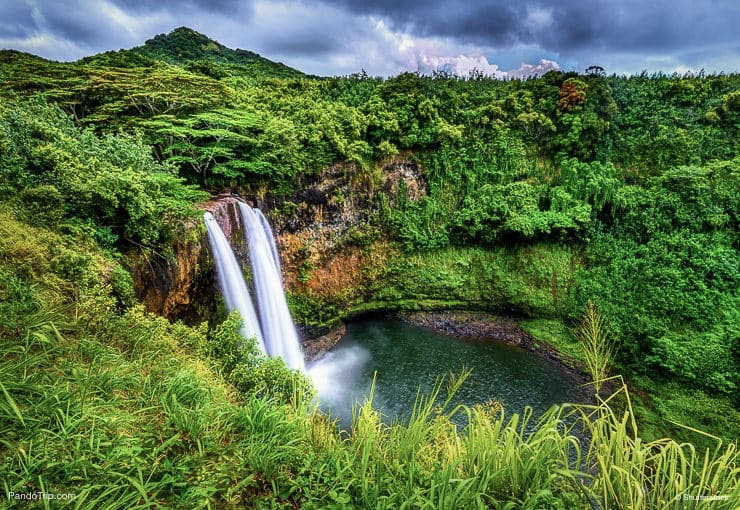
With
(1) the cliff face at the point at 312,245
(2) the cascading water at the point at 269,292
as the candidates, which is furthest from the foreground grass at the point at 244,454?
(2) the cascading water at the point at 269,292

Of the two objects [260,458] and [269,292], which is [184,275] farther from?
[260,458]

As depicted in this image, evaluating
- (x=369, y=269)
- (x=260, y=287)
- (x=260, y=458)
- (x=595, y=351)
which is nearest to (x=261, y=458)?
(x=260, y=458)

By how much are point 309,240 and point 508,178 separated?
30.7 feet

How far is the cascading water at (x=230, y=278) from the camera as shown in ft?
26.3

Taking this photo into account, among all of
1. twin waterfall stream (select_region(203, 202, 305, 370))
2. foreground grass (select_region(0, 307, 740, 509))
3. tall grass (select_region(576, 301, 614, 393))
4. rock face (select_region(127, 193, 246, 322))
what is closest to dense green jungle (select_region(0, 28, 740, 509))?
foreground grass (select_region(0, 307, 740, 509))

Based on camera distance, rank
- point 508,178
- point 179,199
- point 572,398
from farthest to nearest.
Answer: point 508,178, point 572,398, point 179,199

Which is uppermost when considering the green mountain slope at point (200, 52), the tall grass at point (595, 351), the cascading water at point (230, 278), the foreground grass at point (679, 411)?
the green mountain slope at point (200, 52)

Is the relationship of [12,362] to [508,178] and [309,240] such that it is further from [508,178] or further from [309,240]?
[508,178]

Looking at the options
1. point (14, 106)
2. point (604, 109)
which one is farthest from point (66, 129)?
point (604, 109)

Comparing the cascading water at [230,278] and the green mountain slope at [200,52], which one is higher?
the green mountain slope at [200,52]

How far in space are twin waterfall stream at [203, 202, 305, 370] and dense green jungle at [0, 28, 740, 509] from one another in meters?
0.69

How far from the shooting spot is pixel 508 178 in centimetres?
1509

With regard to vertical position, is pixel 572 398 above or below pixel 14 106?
below

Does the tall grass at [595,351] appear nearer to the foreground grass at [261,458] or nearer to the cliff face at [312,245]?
the foreground grass at [261,458]
